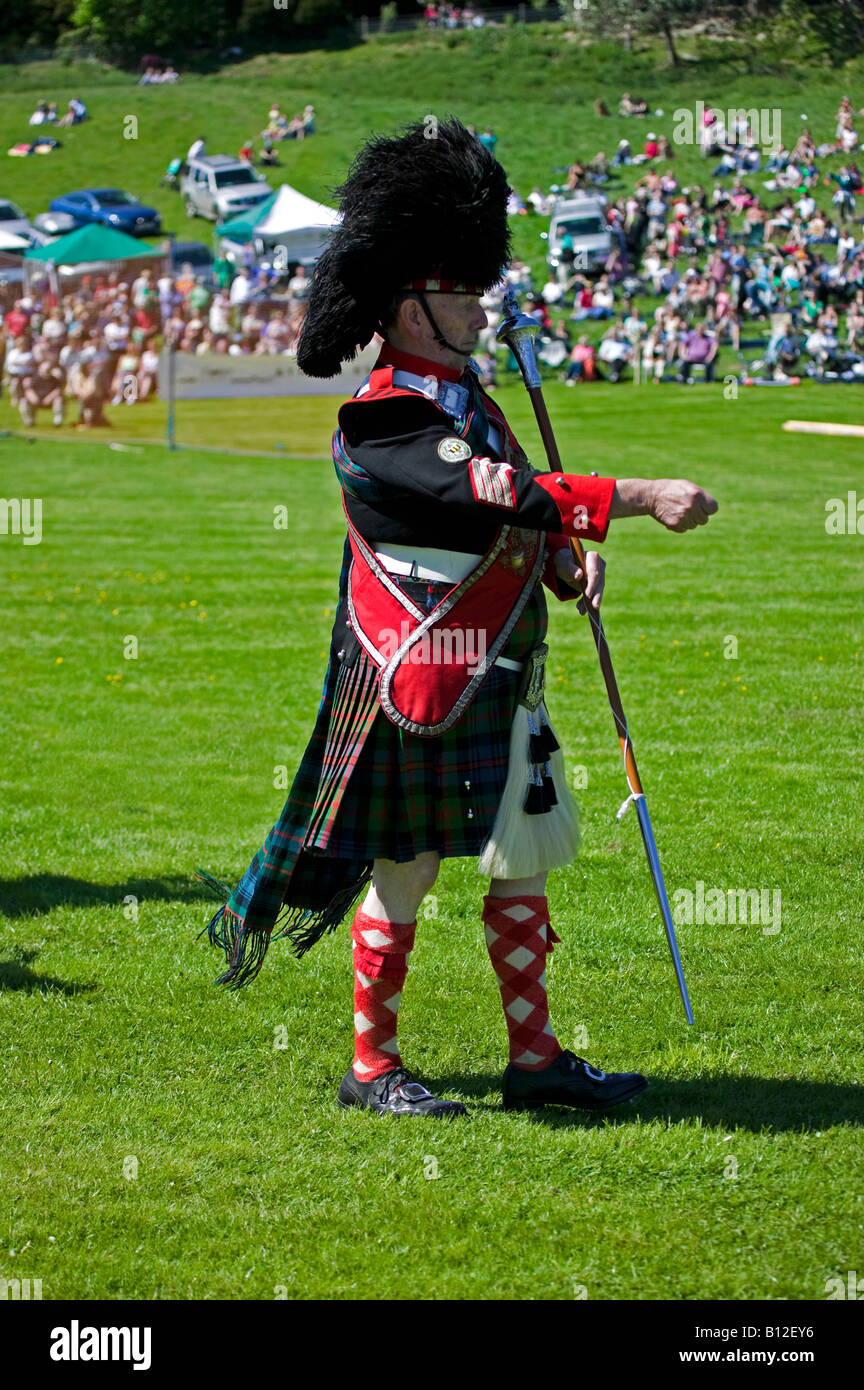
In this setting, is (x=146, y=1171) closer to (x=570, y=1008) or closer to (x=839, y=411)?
(x=570, y=1008)

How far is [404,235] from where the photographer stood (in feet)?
11.0

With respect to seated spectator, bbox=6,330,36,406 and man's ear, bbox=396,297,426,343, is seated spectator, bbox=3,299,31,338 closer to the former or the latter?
seated spectator, bbox=6,330,36,406

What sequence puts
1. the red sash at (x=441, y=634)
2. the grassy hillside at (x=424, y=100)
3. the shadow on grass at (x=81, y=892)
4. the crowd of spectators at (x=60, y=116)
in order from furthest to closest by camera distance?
the crowd of spectators at (x=60, y=116)
the grassy hillside at (x=424, y=100)
the shadow on grass at (x=81, y=892)
the red sash at (x=441, y=634)

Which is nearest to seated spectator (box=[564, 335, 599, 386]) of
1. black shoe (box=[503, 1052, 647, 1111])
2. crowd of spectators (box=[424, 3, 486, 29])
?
black shoe (box=[503, 1052, 647, 1111])

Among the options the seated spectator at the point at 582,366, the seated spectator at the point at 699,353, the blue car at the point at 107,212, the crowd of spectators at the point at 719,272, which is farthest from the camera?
the blue car at the point at 107,212

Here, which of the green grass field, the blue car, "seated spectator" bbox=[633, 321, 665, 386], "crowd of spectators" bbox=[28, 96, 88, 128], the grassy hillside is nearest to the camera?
the green grass field

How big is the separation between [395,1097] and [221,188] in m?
44.1

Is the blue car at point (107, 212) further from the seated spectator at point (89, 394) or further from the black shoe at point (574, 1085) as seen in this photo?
the black shoe at point (574, 1085)

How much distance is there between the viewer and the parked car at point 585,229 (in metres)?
33.5

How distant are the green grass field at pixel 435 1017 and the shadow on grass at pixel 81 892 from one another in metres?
0.02

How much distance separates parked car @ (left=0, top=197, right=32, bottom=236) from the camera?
134 feet

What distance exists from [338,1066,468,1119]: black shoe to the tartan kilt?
0.57 m

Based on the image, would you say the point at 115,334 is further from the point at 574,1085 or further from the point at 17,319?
the point at 574,1085

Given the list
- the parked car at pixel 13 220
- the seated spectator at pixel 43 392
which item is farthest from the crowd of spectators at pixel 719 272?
the parked car at pixel 13 220
